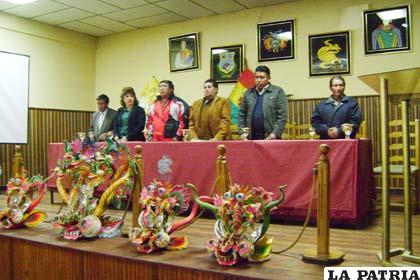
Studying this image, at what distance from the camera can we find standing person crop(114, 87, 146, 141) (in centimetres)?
438

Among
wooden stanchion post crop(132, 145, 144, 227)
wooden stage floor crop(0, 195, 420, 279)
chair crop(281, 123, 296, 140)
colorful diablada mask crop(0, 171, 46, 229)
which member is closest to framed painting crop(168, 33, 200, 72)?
chair crop(281, 123, 296, 140)

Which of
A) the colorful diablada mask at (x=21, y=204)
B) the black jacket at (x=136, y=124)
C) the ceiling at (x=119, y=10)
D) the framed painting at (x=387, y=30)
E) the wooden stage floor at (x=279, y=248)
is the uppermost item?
the ceiling at (x=119, y=10)

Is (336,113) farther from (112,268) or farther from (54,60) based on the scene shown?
(54,60)

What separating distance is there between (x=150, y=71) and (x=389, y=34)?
11.1 ft

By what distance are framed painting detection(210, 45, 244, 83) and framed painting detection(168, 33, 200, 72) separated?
11.2 inches

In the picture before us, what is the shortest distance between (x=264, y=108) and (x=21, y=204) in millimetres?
2027

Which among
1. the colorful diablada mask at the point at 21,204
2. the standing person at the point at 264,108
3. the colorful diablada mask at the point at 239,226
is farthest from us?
the standing person at the point at 264,108

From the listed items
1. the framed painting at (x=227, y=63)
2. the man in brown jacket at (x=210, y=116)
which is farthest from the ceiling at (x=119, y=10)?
the man in brown jacket at (x=210, y=116)

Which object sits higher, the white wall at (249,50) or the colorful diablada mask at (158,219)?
the white wall at (249,50)

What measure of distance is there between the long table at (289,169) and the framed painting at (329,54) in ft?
6.97

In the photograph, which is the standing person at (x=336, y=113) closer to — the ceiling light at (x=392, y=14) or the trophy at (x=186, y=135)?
the trophy at (x=186, y=135)

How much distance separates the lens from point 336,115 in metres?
3.55

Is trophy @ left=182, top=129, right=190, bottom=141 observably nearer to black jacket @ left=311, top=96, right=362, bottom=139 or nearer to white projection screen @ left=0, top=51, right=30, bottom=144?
black jacket @ left=311, top=96, right=362, bottom=139

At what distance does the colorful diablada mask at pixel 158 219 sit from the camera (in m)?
2.12
